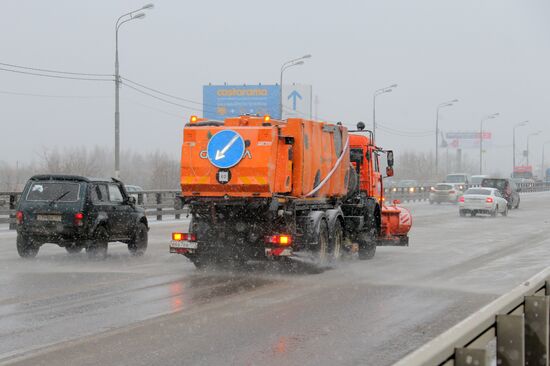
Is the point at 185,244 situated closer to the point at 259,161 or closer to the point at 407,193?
the point at 259,161

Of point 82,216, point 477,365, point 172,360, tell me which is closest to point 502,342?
point 477,365

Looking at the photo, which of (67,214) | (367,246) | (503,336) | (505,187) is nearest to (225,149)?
(67,214)

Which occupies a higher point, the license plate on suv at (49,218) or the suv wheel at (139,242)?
the license plate on suv at (49,218)

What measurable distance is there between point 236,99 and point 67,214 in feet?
182

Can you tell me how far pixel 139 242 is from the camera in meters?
16.6

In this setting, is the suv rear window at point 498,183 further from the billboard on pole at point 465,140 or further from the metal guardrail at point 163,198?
the billboard on pole at point 465,140

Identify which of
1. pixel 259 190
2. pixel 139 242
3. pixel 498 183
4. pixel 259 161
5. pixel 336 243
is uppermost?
pixel 259 161

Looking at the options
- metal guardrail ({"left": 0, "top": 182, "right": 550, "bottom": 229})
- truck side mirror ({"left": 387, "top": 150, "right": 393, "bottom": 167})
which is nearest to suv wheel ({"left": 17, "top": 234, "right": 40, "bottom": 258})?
metal guardrail ({"left": 0, "top": 182, "right": 550, "bottom": 229})

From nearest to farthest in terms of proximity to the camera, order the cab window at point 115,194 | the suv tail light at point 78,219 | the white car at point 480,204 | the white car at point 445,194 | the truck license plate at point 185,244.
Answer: the truck license plate at point 185,244, the suv tail light at point 78,219, the cab window at point 115,194, the white car at point 480,204, the white car at point 445,194

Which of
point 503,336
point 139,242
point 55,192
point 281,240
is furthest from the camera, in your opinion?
point 139,242

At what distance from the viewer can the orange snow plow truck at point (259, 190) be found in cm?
1271

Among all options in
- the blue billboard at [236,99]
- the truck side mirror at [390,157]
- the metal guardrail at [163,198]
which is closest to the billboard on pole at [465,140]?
the metal guardrail at [163,198]

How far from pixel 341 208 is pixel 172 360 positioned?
9.67 meters

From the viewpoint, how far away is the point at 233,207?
42.8 feet
